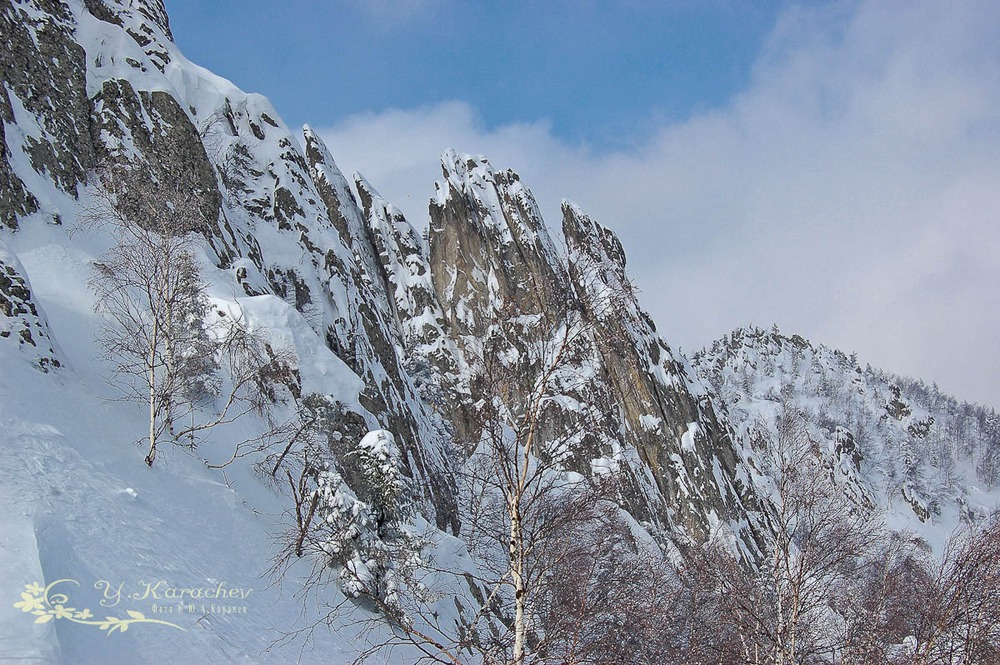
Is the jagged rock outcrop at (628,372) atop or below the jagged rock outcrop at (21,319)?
atop

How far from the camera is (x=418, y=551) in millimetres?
14586

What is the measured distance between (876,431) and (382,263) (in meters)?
136

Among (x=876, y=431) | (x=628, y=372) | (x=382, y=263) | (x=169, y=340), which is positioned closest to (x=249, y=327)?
(x=169, y=340)

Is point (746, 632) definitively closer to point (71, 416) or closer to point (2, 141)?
point (71, 416)

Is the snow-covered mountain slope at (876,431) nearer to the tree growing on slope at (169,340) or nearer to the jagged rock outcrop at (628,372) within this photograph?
the jagged rock outcrop at (628,372)

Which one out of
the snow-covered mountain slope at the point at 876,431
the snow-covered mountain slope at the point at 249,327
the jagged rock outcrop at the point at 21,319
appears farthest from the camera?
the snow-covered mountain slope at the point at 876,431

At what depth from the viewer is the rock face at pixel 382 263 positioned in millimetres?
7990

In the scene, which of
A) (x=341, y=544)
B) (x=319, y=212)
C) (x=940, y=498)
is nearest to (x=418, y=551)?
(x=341, y=544)

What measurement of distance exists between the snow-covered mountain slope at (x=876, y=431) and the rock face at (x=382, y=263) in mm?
19212

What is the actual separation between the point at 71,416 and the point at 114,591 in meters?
5.48

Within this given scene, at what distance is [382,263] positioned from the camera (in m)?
56.1

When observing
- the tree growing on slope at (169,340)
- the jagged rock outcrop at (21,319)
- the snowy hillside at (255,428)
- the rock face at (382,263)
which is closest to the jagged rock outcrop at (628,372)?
the rock face at (382,263)

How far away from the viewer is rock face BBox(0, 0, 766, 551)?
799 centimetres

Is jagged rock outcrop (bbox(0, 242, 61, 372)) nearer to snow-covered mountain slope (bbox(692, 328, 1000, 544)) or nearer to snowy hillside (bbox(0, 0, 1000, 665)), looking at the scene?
snowy hillside (bbox(0, 0, 1000, 665))
